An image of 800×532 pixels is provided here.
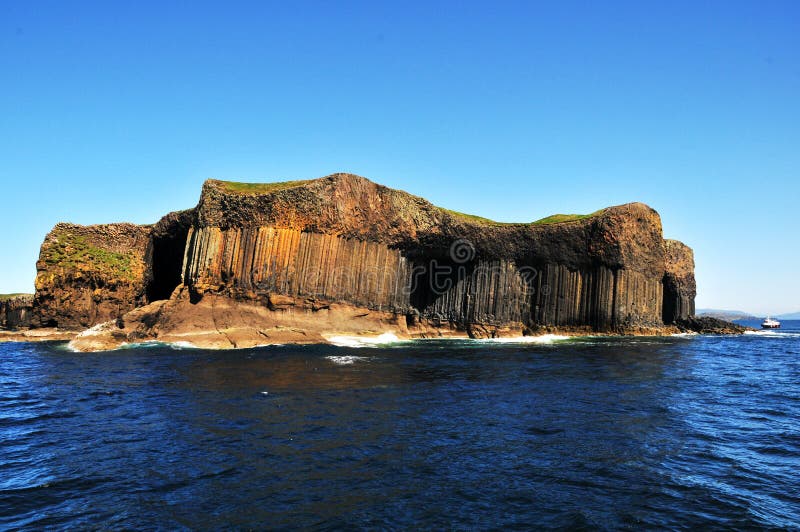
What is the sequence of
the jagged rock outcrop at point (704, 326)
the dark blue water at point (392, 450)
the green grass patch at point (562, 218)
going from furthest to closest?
the jagged rock outcrop at point (704, 326) → the green grass patch at point (562, 218) → the dark blue water at point (392, 450)

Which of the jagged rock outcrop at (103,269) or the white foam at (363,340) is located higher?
the jagged rock outcrop at (103,269)

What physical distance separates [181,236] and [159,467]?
5534 cm

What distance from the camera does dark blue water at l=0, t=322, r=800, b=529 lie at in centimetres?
1016

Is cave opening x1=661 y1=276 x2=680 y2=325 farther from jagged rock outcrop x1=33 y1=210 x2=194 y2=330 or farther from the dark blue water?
jagged rock outcrop x1=33 y1=210 x2=194 y2=330

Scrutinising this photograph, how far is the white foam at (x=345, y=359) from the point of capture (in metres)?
32.0

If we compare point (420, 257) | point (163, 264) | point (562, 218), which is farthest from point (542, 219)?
point (163, 264)

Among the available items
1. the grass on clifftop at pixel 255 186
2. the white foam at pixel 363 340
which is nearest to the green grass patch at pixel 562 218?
the white foam at pixel 363 340

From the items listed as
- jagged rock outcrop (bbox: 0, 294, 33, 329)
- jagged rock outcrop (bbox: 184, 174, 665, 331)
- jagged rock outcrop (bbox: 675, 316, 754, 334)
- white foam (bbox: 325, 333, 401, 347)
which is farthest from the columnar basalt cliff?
jagged rock outcrop (bbox: 0, 294, 33, 329)

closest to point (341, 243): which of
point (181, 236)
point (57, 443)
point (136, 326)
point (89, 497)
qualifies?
point (136, 326)

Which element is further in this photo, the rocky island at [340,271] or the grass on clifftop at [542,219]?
the grass on clifftop at [542,219]

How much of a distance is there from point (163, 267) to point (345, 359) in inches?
1702

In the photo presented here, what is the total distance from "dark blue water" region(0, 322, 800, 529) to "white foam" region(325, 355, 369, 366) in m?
4.56

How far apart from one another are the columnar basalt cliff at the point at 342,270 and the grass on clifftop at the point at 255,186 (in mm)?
230

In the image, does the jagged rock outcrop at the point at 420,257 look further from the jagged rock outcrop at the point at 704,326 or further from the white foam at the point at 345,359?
the white foam at the point at 345,359
